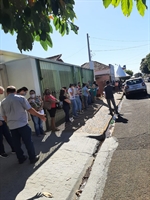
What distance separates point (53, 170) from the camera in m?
4.17

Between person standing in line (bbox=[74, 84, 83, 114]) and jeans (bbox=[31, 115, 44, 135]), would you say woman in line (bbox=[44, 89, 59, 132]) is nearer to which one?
jeans (bbox=[31, 115, 44, 135])

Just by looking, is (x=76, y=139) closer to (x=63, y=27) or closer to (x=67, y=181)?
(x=67, y=181)

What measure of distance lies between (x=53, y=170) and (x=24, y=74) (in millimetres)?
A: 4268

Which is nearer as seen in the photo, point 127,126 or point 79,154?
point 79,154

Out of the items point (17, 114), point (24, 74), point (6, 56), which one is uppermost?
point (6, 56)

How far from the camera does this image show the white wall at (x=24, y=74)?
23.8 feet

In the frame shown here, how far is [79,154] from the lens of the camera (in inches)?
202

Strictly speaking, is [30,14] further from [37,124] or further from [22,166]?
[37,124]

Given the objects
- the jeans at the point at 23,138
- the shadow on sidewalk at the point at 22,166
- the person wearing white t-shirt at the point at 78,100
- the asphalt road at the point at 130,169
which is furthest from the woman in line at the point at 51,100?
the person wearing white t-shirt at the point at 78,100

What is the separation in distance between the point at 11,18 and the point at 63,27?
0.76 m

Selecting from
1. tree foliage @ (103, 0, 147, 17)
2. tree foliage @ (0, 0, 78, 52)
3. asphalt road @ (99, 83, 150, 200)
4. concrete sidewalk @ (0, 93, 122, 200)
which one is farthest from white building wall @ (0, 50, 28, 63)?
tree foliage @ (103, 0, 147, 17)

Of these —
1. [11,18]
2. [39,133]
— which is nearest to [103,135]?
[39,133]

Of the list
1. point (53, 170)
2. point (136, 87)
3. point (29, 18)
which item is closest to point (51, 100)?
point (53, 170)

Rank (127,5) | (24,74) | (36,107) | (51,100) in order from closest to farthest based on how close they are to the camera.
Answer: (127,5) < (36,107) < (51,100) < (24,74)
